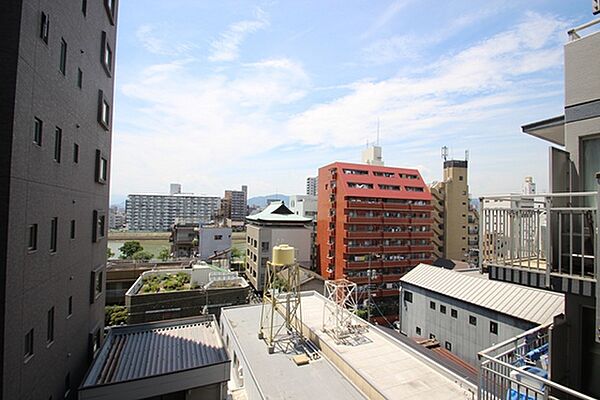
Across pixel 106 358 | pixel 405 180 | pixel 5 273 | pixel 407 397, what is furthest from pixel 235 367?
pixel 405 180

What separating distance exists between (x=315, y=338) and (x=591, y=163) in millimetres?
11170

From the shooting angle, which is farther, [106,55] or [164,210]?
[164,210]

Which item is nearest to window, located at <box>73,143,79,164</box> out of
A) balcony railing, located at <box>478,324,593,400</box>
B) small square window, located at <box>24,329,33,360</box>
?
small square window, located at <box>24,329,33,360</box>

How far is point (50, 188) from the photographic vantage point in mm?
6551

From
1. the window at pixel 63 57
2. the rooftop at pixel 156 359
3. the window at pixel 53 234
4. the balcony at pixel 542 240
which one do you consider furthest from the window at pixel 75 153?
the balcony at pixel 542 240

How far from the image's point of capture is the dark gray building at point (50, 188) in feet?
15.8

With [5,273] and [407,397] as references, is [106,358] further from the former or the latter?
[407,397]

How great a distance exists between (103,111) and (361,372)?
12.8 metres

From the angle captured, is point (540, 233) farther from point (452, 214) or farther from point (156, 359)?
point (452, 214)

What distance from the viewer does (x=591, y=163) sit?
154 inches

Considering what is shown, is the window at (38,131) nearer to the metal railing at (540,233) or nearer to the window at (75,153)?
the window at (75,153)

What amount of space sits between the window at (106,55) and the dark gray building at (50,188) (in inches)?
3.4

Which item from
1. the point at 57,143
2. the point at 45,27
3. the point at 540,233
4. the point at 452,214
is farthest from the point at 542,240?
the point at 452,214

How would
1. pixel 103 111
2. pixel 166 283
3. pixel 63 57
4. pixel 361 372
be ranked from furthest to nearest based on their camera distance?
pixel 166 283
pixel 103 111
pixel 361 372
pixel 63 57
